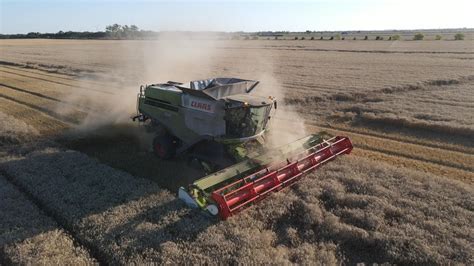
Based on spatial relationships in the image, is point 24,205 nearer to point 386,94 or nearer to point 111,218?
point 111,218

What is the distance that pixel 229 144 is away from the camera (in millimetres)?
8656

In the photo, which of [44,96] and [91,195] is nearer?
[91,195]

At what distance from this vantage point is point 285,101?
1666cm

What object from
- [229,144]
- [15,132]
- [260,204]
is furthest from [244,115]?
[15,132]

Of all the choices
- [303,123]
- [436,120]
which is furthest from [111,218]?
[436,120]

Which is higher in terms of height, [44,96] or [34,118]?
[44,96]

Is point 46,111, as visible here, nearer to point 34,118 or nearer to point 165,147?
point 34,118

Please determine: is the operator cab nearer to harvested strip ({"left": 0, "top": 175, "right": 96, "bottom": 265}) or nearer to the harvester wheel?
the harvester wheel

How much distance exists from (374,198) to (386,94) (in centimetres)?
1107

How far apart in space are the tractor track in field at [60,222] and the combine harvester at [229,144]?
1666 mm

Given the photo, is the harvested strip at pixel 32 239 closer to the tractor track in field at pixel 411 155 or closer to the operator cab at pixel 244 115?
the operator cab at pixel 244 115

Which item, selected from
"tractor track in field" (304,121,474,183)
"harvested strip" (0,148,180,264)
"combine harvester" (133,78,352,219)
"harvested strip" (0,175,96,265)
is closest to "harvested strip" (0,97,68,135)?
"harvested strip" (0,148,180,264)

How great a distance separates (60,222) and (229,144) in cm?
361

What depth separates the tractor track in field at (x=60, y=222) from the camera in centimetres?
605
